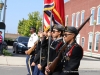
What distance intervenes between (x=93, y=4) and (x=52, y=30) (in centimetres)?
3119

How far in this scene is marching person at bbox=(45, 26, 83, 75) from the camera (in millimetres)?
4251

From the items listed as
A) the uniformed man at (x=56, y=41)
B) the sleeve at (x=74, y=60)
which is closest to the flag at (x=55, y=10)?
the uniformed man at (x=56, y=41)

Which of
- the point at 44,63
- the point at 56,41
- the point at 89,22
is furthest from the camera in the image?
the point at 89,22

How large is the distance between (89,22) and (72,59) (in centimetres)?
3281

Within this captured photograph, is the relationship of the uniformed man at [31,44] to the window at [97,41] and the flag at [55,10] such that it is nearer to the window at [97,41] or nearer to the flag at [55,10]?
the flag at [55,10]

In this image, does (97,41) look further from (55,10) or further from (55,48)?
(55,48)

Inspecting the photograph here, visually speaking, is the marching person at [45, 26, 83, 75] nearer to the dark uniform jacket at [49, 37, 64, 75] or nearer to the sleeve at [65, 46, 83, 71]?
the sleeve at [65, 46, 83, 71]

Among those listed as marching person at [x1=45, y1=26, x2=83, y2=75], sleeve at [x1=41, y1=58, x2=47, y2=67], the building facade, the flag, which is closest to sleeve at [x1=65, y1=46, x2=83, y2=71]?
marching person at [x1=45, y1=26, x2=83, y2=75]

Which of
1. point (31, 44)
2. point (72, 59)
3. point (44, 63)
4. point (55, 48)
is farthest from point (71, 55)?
point (31, 44)

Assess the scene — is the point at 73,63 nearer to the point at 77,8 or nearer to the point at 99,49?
the point at 99,49

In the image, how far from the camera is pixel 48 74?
4.94m

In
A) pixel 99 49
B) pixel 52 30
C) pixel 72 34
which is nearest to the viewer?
pixel 72 34

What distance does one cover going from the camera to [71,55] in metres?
4.27

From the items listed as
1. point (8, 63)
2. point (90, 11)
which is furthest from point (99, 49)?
point (8, 63)
